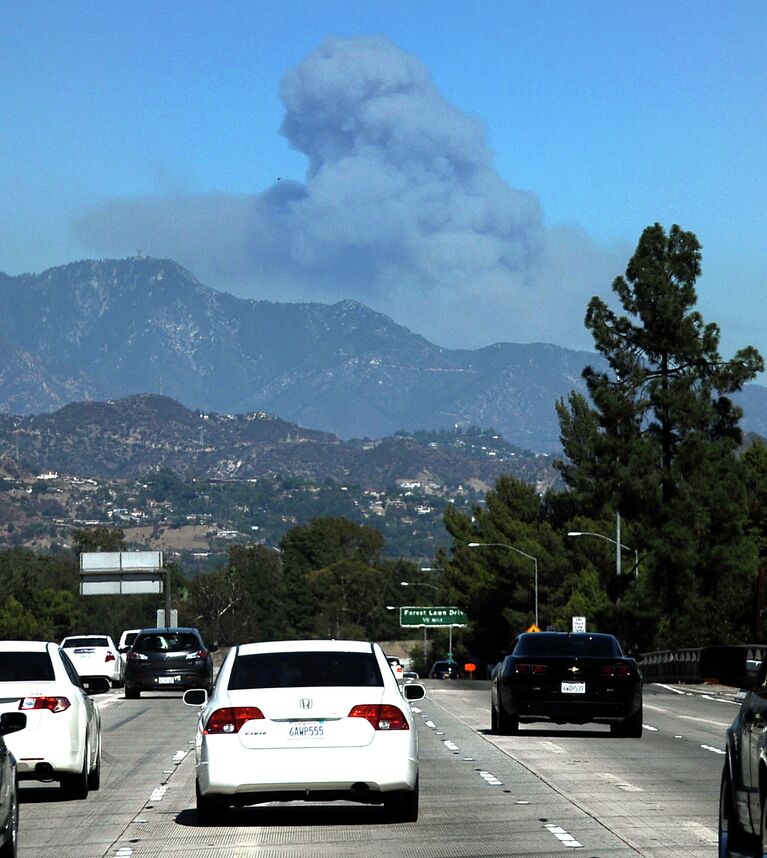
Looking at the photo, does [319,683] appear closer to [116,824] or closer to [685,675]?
[116,824]

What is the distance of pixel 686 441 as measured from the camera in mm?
74500

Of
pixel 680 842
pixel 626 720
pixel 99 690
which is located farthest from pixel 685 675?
pixel 680 842

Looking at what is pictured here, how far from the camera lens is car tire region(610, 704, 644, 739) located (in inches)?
1074

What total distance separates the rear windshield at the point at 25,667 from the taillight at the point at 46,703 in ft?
2.00

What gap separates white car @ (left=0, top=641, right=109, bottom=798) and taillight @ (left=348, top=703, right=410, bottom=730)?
12.0 feet

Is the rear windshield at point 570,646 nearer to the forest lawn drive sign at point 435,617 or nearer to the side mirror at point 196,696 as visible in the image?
the side mirror at point 196,696

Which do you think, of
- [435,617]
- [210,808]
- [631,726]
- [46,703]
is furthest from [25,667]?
[435,617]

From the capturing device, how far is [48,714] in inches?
667

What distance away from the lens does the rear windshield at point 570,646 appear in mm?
27203

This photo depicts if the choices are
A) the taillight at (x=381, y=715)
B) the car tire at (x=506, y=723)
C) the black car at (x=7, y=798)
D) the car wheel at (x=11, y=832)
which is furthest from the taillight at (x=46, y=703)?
the car tire at (x=506, y=723)

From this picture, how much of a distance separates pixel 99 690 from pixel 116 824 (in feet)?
12.4

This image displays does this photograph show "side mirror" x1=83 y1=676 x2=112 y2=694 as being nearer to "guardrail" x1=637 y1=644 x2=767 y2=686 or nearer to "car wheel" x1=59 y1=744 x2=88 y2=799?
"car wheel" x1=59 y1=744 x2=88 y2=799

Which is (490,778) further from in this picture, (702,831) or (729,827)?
(729,827)

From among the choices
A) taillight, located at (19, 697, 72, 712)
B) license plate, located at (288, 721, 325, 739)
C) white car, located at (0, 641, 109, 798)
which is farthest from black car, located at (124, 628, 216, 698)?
license plate, located at (288, 721, 325, 739)
